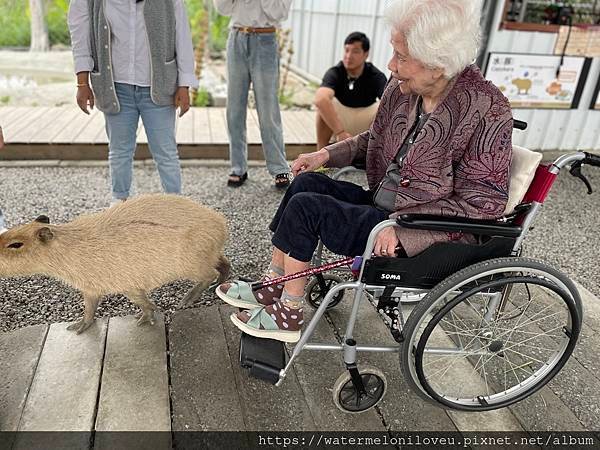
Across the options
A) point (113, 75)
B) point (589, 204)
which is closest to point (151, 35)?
point (113, 75)

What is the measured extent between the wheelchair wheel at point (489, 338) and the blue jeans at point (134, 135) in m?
1.84

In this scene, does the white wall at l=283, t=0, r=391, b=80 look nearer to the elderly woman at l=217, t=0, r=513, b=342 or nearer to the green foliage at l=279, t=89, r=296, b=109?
the green foliage at l=279, t=89, r=296, b=109

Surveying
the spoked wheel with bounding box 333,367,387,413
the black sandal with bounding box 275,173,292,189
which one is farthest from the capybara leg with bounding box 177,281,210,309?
the black sandal with bounding box 275,173,292,189

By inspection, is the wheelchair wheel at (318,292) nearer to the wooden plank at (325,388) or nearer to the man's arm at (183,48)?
the wooden plank at (325,388)

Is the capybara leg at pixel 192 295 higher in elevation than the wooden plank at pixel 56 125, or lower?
lower

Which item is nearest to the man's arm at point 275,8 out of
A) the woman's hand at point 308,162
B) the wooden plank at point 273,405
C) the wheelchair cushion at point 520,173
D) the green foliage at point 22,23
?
the woman's hand at point 308,162

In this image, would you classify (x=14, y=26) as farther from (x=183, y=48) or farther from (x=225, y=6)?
(x=183, y=48)

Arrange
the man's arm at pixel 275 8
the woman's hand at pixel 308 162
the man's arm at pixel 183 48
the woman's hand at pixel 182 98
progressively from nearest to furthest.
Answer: the woman's hand at pixel 308 162
the man's arm at pixel 183 48
the woman's hand at pixel 182 98
the man's arm at pixel 275 8

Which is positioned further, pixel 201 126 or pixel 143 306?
pixel 201 126

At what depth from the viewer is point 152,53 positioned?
2527 mm

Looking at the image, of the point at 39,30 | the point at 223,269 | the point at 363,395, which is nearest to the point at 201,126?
the point at 223,269

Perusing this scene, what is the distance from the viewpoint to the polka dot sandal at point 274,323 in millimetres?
1688

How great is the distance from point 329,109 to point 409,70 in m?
2.13

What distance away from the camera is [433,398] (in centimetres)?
169
